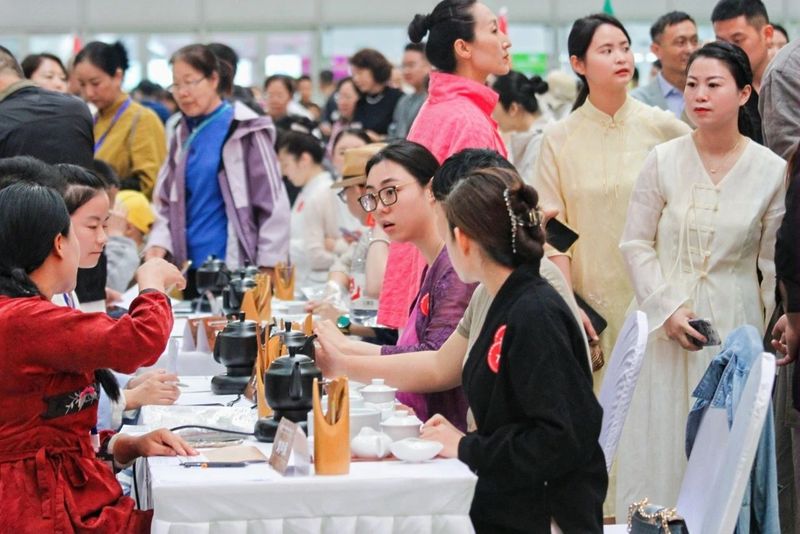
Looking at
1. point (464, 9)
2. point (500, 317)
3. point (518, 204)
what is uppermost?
point (464, 9)

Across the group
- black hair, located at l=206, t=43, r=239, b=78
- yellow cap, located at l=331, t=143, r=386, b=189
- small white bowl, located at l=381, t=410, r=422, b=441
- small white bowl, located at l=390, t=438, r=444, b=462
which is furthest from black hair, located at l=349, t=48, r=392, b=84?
small white bowl, located at l=390, t=438, r=444, b=462

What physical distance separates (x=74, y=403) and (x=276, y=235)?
9.60ft

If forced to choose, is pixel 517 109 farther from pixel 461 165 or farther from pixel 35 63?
pixel 461 165

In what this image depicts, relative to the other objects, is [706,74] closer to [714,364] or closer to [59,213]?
[714,364]

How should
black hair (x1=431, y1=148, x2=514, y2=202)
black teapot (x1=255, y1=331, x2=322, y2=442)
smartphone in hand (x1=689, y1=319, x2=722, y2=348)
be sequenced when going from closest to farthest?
black teapot (x1=255, y1=331, x2=322, y2=442), black hair (x1=431, y1=148, x2=514, y2=202), smartphone in hand (x1=689, y1=319, x2=722, y2=348)

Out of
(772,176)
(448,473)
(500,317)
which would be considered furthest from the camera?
(772,176)

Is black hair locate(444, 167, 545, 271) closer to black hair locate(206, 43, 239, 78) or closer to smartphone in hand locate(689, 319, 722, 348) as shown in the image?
smartphone in hand locate(689, 319, 722, 348)

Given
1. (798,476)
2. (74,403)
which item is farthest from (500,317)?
(798,476)

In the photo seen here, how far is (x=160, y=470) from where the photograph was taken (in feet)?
6.78

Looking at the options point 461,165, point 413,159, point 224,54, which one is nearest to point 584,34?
point 413,159

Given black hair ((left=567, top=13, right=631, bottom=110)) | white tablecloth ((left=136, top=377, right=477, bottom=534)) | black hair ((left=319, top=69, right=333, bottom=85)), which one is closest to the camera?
white tablecloth ((left=136, top=377, right=477, bottom=534))

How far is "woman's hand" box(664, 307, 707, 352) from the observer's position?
3.45 m

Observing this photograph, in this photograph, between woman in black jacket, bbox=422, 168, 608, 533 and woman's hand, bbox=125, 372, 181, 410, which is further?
woman's hand, bbox=125, 372, 181, 410

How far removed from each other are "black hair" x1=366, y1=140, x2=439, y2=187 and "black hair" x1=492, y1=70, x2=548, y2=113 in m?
3.20
